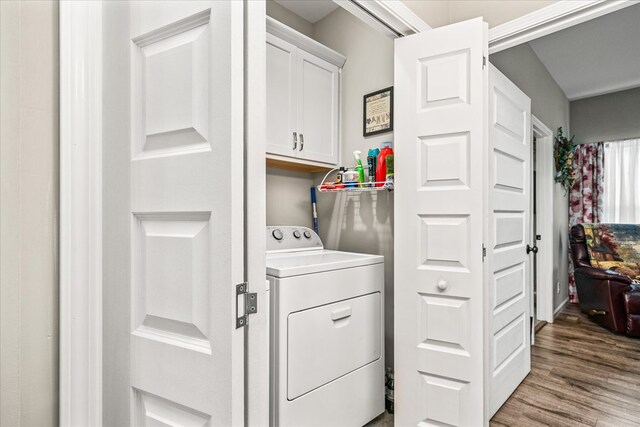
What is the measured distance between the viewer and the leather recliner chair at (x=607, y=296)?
3.43 metres

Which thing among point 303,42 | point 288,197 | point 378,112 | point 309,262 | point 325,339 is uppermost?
point 303,42

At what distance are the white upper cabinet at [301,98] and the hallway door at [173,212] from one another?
4.02ft

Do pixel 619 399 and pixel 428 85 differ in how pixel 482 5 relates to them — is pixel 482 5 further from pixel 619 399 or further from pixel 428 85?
pixel 619 399

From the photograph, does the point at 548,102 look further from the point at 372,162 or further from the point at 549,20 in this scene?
the point at 372,162

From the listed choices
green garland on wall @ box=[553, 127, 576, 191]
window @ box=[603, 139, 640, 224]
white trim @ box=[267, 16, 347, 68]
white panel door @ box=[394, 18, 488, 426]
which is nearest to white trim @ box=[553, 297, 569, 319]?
window @ box=[603, 139, 640, 224]

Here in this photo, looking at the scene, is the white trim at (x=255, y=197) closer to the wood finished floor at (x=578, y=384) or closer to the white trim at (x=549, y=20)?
the white trim at (x=549, y=20)

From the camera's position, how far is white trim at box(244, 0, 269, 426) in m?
0.78

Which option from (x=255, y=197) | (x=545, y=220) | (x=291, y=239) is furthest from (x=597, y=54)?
(x=255, y=197)

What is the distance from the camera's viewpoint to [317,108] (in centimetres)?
A: 239

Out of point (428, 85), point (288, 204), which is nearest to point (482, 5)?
point (428, 85)

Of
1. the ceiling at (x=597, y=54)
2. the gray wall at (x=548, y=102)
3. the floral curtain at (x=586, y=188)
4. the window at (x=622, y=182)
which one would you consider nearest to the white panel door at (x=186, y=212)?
the gray wall at (x=548, y=102)

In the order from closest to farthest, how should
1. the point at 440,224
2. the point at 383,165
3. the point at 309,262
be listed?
the point at 440,224 < the point at 309,262 < the point at 383,165

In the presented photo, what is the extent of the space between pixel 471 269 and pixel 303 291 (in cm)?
80

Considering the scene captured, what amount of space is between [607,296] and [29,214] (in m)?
4.68
